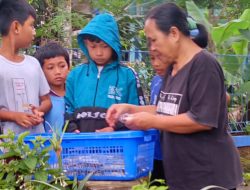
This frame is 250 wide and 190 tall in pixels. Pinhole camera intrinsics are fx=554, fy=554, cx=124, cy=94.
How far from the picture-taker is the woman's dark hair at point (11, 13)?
3680mm

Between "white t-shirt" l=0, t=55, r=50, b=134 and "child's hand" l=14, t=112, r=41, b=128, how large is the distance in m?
0.11

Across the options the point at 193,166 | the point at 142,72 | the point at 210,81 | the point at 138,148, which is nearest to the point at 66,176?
the point at 138,148

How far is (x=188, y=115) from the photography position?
105 inches

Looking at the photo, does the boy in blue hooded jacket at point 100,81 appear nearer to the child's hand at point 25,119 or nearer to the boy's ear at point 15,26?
the child's hand at point 25,119

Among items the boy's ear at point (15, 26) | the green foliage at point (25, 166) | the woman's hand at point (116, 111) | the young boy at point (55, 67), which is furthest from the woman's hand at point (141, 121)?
the young boy at point (55, 67)

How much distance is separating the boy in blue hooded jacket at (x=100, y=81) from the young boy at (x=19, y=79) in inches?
9.9

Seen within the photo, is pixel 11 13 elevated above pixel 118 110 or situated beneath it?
elevated above

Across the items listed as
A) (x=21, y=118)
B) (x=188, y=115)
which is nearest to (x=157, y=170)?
(x=188, y=115)

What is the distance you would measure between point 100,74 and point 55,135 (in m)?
0.84

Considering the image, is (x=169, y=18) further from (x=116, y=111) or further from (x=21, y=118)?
(x=21, y=118)

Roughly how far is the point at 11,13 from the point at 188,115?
1606 mm

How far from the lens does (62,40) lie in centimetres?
681

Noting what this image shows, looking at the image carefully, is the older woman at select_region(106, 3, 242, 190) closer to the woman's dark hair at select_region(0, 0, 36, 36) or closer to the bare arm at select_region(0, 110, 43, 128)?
the bare arm at select_region(0, 110, 43, 128)

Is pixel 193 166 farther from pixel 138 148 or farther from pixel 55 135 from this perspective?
pixel 55 135
